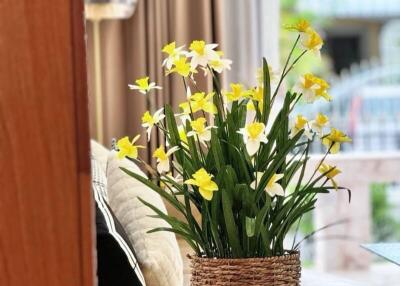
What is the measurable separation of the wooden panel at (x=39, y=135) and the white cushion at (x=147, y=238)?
0.74 metres

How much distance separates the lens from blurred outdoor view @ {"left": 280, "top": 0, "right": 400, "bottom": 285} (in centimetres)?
489

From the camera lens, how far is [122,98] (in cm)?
425

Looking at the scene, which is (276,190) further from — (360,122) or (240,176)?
(360,122)

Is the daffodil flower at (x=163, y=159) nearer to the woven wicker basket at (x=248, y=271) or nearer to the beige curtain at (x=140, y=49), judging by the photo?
the woven wicker basket at (x=248, y=271)

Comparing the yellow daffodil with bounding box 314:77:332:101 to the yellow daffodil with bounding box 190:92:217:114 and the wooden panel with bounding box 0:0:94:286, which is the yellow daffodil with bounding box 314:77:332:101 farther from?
the wooden panel with bounding box 0:0:94:286

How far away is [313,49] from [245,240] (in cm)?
32

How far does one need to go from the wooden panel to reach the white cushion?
74 cm

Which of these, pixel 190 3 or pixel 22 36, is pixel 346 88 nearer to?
pixel 190 3

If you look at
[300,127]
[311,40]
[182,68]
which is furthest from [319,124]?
[182,68]

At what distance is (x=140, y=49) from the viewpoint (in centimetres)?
418

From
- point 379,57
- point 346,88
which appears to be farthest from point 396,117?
point 379,57

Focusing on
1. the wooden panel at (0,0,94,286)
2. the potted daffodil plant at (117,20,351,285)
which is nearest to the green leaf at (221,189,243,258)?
the potted daffodil plant at (117,20,351,285)

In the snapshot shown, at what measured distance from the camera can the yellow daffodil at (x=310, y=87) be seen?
1.42m

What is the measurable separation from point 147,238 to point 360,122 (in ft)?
31.3
